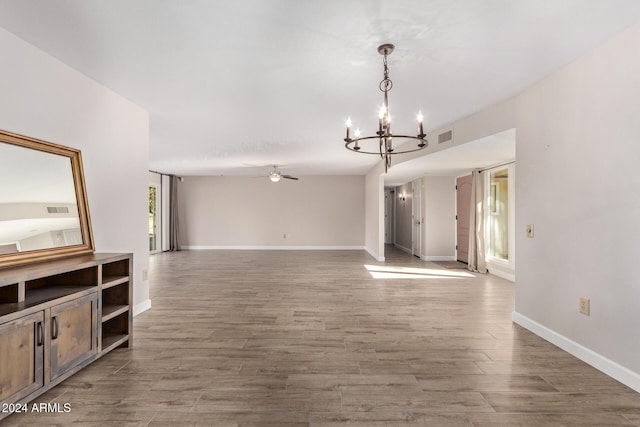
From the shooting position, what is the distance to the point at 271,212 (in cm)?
1056

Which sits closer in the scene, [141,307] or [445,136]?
[141,307]

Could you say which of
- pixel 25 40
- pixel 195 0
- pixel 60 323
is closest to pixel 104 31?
pixel 25 40

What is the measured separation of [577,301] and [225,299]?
3999 mm

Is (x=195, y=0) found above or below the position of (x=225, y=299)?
above

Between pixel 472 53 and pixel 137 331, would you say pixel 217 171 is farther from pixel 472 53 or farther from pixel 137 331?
pixel 472 53

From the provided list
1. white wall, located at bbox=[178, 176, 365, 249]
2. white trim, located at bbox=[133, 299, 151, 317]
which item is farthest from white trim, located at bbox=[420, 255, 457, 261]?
white trim, located at bbox=[133, 299, 151, 317]

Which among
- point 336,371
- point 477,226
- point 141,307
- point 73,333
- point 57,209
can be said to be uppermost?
point 57,209

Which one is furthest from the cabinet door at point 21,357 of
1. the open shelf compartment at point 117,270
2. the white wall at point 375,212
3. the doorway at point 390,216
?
the doorway at point 390,216

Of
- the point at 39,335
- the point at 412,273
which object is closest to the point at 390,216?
the point at 412,273

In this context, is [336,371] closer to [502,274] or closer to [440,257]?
[502,274]

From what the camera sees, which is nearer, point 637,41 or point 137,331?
point 637,41

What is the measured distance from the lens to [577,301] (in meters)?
2.69

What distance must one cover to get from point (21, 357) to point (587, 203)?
13.6 ft

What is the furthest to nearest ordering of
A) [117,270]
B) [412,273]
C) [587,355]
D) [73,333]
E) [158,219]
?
1. [158,219]
2. [412,273]
3. [117,270]
4. [587,355]
5. [73,333]
